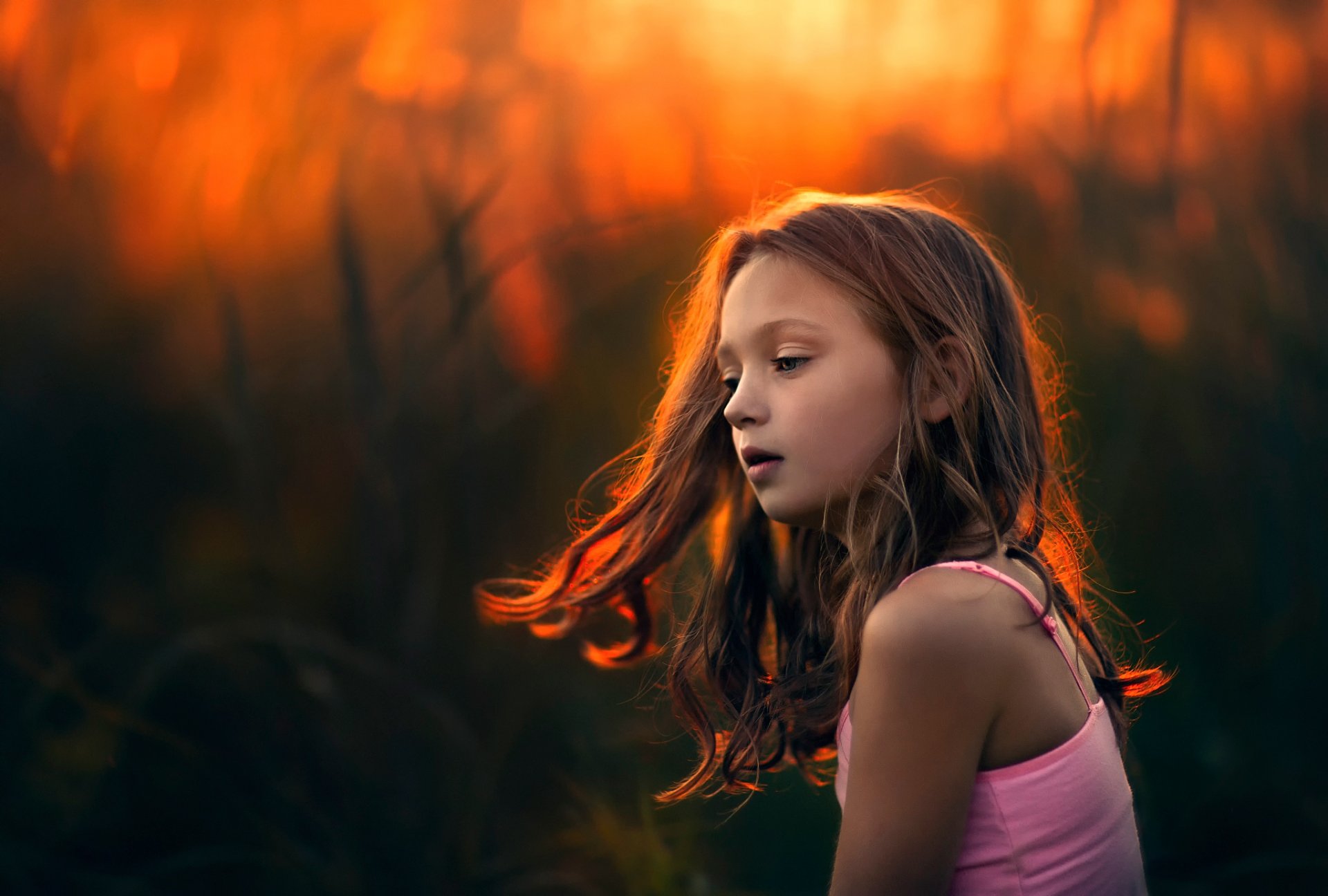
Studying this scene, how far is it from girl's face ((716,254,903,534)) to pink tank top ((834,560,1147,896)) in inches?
5.2

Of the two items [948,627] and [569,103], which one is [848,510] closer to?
[948,627]

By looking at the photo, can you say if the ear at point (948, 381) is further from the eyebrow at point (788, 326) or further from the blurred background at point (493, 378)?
the blurred background at point (493, 378)

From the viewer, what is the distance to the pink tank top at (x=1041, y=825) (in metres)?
0.78

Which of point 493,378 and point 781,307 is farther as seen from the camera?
point 493,378

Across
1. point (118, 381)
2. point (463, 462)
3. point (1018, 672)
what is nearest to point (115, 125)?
point (118, 381)

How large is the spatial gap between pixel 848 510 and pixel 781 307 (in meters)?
0.19

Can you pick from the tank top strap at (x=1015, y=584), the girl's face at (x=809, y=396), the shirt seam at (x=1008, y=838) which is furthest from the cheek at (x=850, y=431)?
the shirt seam at (x=1008, y=838)

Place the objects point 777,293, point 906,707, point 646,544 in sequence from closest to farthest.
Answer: point 906,707 → point 777,293 → point 646,544

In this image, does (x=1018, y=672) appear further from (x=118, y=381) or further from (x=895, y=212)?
(x=118, y=381)

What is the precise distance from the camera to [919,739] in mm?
744

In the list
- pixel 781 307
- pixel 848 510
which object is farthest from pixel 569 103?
pixel 848 510

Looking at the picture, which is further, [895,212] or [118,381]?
[118,381]

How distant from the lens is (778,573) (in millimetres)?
1209

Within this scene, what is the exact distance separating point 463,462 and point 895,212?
975mm
